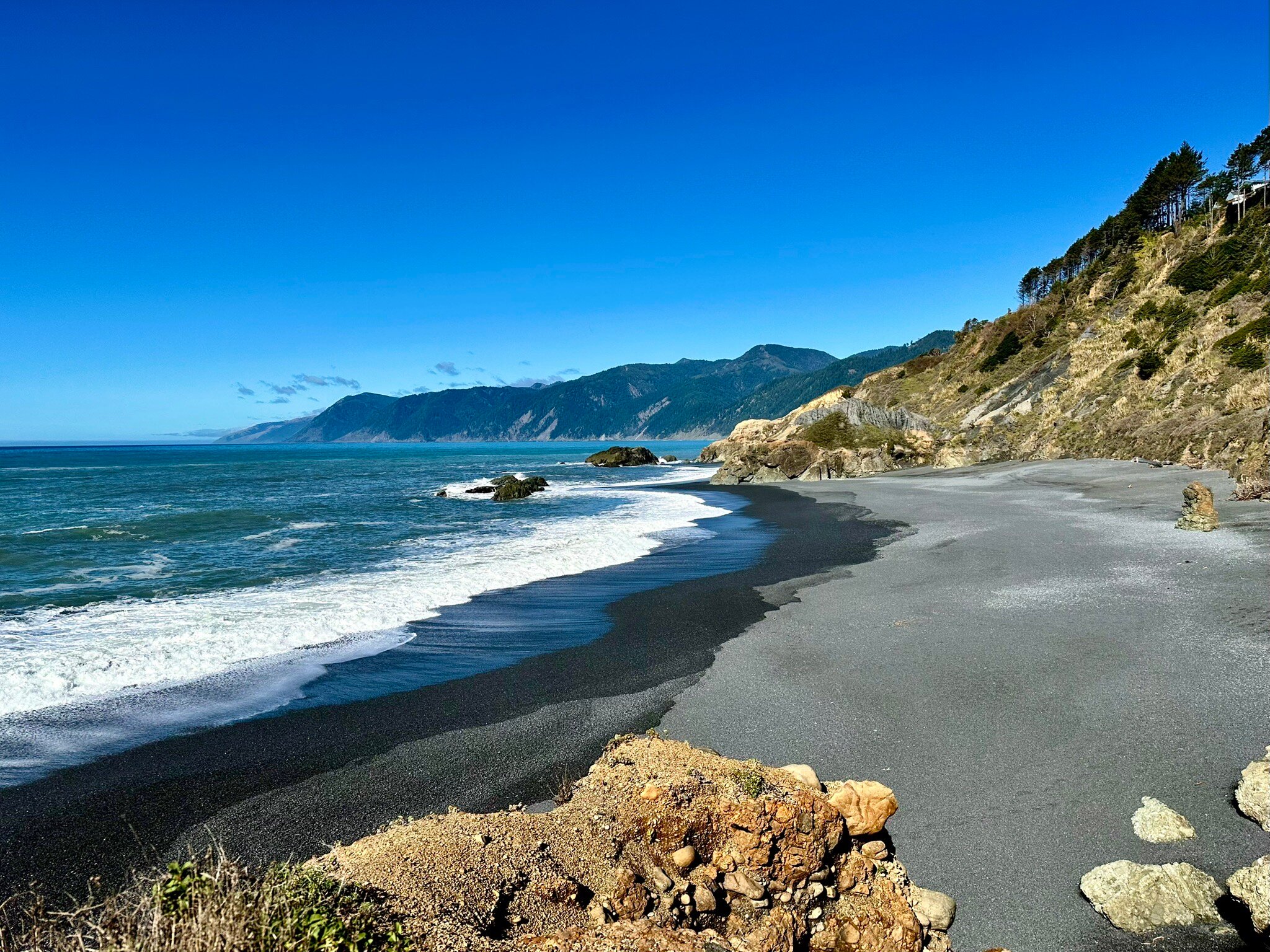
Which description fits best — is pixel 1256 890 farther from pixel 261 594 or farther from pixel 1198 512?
pixel 261 594

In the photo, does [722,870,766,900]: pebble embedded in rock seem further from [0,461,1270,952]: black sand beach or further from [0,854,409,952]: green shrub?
[0,854,409,952]: green shrub

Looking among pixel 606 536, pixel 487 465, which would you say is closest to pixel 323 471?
pixel 487 465

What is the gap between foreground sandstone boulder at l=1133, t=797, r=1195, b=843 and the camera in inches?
163

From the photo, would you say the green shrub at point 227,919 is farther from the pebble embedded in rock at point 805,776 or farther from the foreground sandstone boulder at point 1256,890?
the foreground sandstone boulder at point 1256,890

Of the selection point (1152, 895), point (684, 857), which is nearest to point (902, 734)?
point (1152, 895)

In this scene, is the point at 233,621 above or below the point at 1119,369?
below

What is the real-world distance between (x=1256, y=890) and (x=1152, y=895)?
502 millimetres

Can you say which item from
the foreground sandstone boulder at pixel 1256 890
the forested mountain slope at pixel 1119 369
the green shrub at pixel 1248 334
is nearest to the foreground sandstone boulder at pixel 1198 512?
the forested mountain slope at pixel 1119 369

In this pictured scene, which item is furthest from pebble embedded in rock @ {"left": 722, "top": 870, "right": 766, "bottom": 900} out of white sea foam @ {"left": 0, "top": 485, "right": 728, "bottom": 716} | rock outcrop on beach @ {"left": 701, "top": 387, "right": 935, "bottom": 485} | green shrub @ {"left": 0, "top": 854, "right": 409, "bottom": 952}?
rock outcrop on beach @ {"left": 701, "top": 387, "right": 935, "bottom": 485}

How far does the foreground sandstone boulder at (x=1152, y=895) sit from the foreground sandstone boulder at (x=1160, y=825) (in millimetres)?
367

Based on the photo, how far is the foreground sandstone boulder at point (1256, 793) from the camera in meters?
4.10

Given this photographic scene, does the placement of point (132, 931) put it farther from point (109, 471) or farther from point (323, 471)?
point (109, 471)

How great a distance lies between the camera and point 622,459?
82.0 metres

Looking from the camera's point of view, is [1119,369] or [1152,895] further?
[1119,369]
